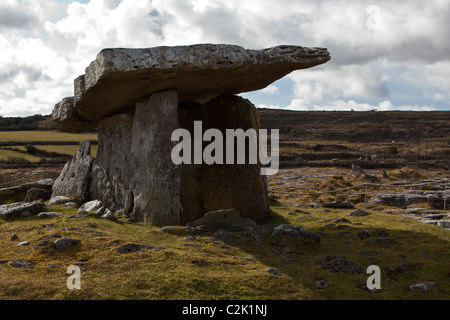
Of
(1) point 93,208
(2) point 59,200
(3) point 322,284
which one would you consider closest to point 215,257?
(3) point 322,284

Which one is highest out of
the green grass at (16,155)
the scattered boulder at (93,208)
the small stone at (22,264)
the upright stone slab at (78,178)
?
the green grass at (16,155)

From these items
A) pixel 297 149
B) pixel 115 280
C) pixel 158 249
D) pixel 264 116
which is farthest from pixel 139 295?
pixel 264 116

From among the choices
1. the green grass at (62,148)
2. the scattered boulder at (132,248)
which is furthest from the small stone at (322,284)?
the green grass at (62,148)

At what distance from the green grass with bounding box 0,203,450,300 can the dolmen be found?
5.48ft

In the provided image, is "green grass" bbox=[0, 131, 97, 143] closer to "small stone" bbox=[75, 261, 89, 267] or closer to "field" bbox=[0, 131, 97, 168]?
"field" bbox=[0, 131, 97, 168]

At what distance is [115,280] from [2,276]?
1.92 m

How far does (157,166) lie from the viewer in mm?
12961

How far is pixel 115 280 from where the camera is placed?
7.82 m

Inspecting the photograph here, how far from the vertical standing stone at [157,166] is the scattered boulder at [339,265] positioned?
4.63 meters

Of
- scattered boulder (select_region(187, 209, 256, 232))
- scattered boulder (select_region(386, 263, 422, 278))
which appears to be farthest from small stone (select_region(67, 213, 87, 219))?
scattered boulder (select_region(386, 263, 422, 278))

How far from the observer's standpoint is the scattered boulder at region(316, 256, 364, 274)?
907 cm

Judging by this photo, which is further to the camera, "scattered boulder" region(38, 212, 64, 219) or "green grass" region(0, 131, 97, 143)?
"green grass" region(0, 131, 97, 143)

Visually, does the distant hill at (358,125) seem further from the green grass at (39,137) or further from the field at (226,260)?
the field at (226,260)

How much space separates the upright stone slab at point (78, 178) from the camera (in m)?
15.7
